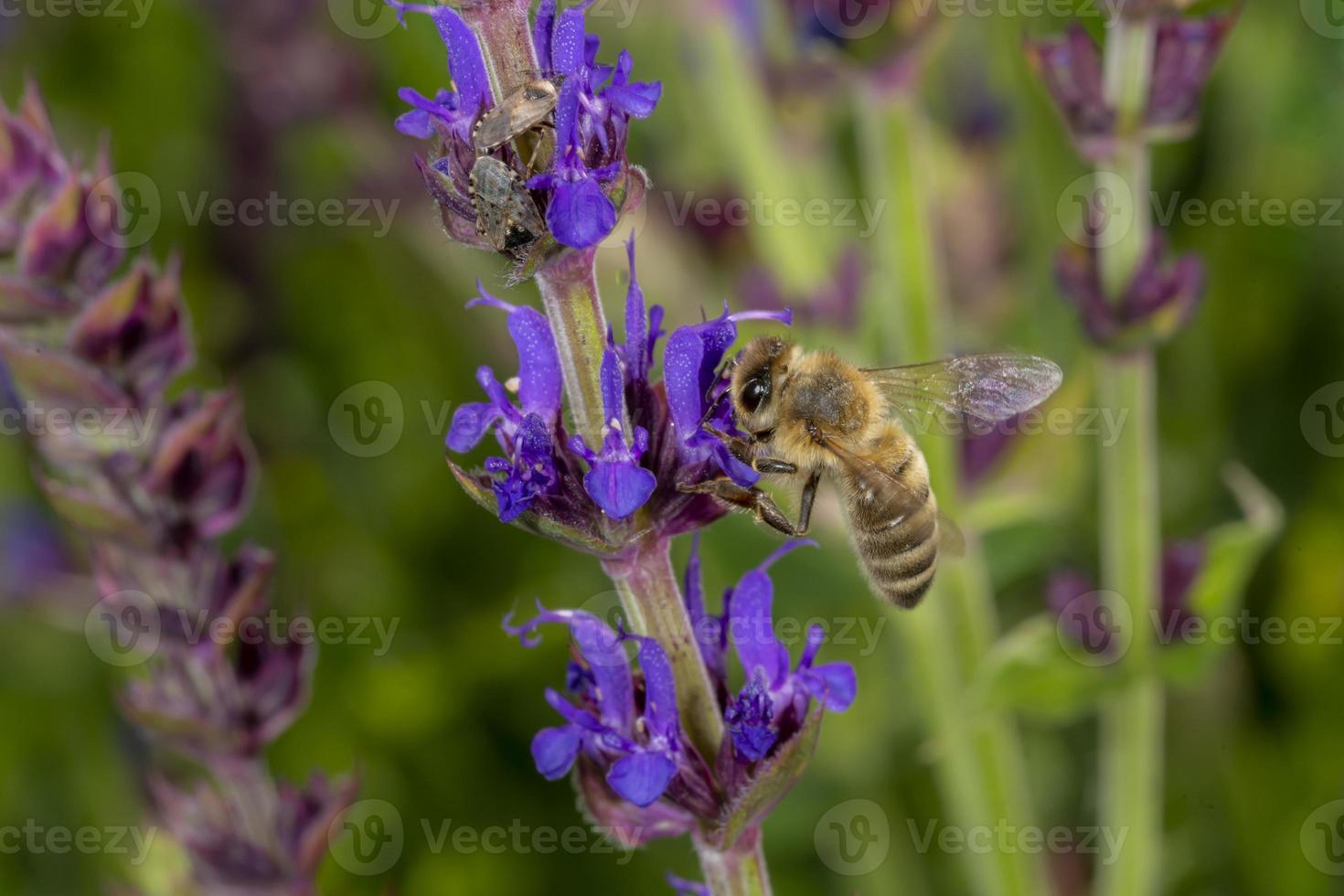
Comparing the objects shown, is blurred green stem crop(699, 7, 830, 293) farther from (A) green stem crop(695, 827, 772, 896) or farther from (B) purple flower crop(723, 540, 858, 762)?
(A) green stem crop(695, 827, 772, 896)

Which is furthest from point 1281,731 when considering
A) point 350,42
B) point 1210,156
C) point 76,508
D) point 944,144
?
point 350,42

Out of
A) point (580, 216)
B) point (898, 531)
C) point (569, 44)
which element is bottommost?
point (898, 531)

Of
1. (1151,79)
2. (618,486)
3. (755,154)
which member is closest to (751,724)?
(618,486)

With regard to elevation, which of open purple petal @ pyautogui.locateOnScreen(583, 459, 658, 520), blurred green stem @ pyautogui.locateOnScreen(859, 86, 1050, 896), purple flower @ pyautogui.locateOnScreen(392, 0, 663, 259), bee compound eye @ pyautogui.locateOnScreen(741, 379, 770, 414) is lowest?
blurred green stem @ pyautogui.locateOnScreen(859, 86, 1050, 896)

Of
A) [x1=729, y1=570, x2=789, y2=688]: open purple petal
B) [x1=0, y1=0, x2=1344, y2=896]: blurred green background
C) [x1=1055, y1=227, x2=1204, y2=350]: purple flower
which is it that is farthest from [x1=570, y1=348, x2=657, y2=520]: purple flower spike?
[x1=0, y1=0, x2=1344, y2=896]: blurred green background

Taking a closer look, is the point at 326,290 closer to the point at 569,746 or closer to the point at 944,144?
the point at 944,144

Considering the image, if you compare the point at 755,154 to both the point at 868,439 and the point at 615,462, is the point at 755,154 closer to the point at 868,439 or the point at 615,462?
the point at 868,439

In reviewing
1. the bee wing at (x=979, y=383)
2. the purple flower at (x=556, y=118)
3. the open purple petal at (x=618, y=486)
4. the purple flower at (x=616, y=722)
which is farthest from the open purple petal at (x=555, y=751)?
the bee wing at (x=979, y=383)
